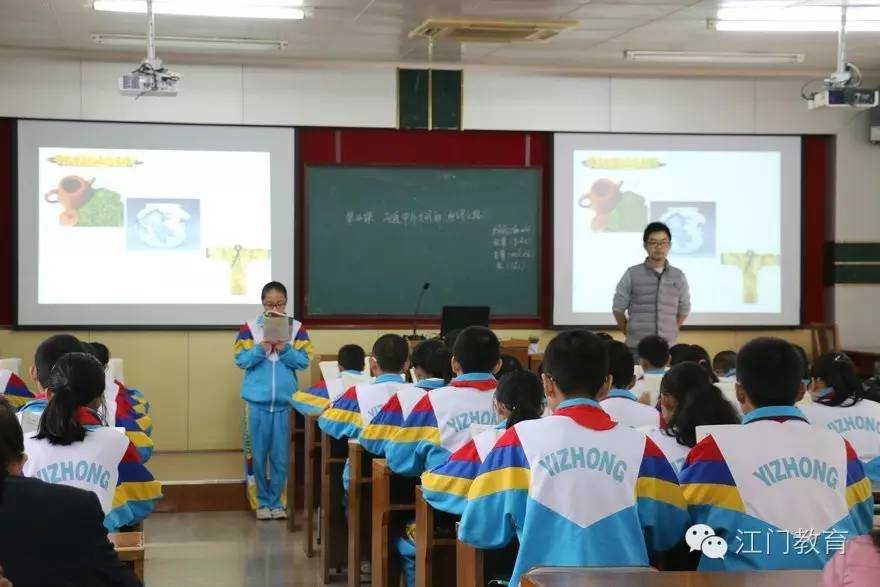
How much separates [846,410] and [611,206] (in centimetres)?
500

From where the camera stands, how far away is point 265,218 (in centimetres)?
884

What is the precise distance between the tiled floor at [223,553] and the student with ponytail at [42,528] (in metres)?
3.35

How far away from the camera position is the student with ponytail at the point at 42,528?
93.0 inches

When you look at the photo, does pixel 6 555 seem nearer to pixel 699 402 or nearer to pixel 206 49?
pixel 699 402

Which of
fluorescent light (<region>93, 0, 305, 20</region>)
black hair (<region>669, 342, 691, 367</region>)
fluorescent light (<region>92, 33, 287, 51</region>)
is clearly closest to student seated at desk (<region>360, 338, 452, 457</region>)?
black hair (<region>669, 342, 691, 367</region>)

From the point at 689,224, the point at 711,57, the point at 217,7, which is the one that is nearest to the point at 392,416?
the point at 217,7

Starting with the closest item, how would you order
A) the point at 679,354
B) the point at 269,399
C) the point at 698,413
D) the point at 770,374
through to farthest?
the point at 770,374
the point at 698,413
the point at 679,354
the point at 269,399

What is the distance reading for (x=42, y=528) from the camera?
7.80 feet

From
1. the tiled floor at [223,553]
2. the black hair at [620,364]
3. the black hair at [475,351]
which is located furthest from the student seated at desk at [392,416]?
the tiled floor at [223,553]

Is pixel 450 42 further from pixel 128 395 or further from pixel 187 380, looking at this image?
pixel 128 395

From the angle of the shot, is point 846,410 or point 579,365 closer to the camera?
point 579,365

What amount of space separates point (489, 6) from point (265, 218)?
2.71 m

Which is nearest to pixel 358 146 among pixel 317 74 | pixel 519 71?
pixel 317 74

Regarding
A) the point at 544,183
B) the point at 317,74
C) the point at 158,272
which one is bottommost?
the point at 158,272
